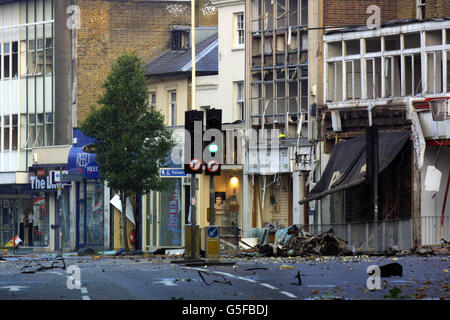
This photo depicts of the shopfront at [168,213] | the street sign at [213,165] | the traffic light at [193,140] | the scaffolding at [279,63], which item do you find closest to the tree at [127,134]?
the scaffolding at [279,63]

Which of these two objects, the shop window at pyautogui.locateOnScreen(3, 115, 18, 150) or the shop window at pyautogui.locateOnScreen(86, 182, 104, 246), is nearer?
the shop window at pyautogui.locateOnScreen(86, 182, 104, 246)

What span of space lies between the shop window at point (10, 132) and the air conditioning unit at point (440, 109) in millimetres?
29398

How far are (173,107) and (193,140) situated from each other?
1008 inches

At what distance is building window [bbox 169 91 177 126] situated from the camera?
54156 millimetres

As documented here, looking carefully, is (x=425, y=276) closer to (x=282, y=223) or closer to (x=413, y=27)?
(x=413, y=27)

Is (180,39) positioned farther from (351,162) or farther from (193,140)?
(193,140)

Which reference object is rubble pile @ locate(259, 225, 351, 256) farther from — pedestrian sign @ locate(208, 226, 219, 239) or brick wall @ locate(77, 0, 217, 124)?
brick wall @ locate(77, 0, 217, 124)

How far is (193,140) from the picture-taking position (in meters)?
29.0

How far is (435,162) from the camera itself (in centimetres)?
4025

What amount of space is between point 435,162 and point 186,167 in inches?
546

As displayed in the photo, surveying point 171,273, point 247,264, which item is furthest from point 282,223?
point 171,273

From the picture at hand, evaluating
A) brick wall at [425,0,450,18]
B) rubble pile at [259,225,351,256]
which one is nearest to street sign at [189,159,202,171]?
rubble pile at [259,225,351,256]

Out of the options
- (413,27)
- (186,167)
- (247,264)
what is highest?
(413,27)

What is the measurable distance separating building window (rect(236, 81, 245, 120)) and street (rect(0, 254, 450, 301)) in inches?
876
